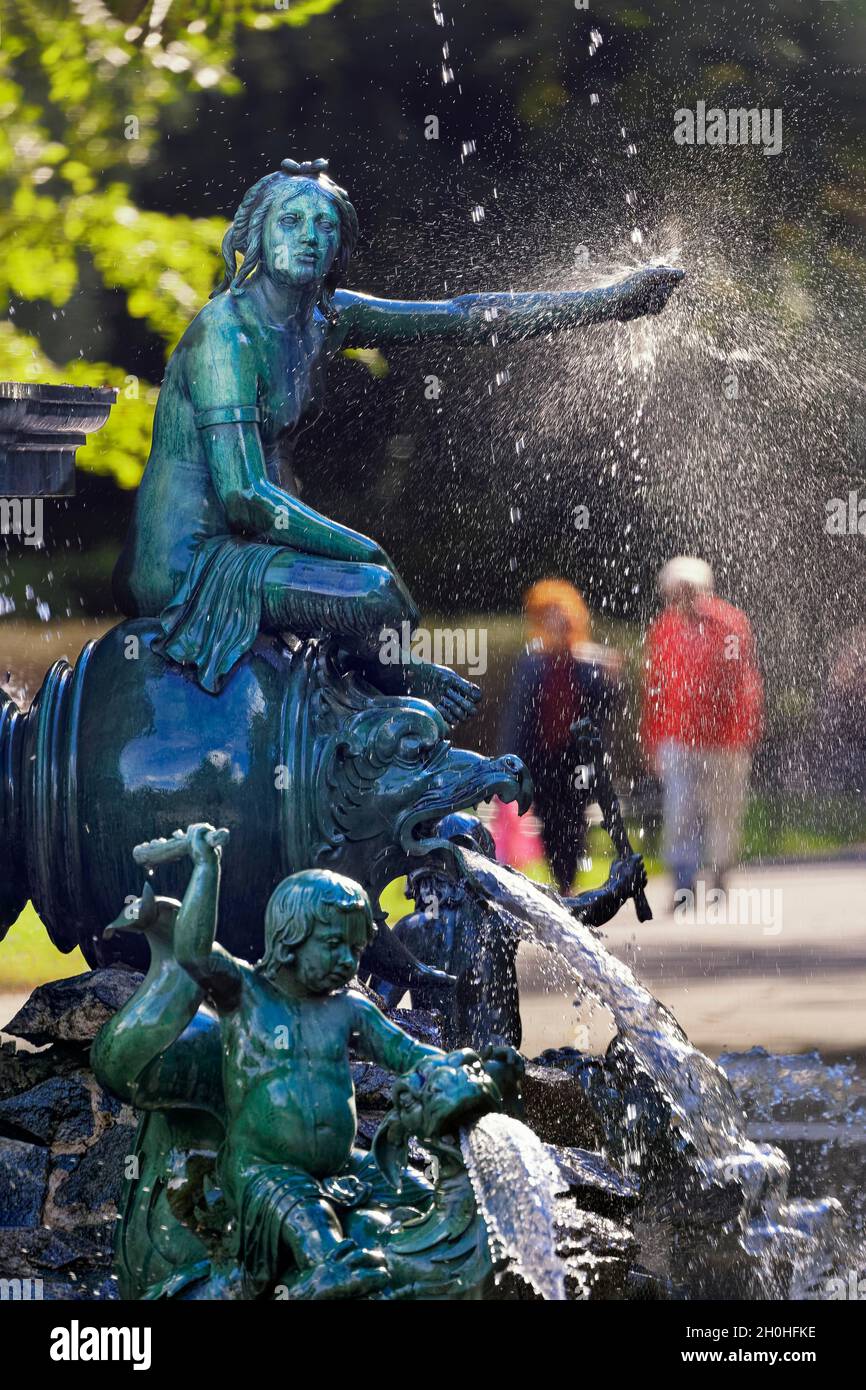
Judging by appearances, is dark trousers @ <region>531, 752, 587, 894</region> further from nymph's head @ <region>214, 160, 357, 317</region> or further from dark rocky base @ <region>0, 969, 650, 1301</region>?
nymph's head @ <region>214, 160, 357, 317</region>

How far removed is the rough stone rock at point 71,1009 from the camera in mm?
4887

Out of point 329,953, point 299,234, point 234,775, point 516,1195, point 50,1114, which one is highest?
point 299,234

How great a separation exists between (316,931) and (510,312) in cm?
237

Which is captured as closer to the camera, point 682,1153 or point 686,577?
point 682,1153

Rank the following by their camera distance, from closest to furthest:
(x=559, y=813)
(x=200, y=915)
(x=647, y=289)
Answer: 1. (x=200, y=915)
2. (x=647, y=289)
3. (x=559, y=813)

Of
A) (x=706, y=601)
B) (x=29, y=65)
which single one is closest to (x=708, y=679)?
(x=706, y=601)

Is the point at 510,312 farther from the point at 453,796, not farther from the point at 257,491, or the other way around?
the point at 453,796

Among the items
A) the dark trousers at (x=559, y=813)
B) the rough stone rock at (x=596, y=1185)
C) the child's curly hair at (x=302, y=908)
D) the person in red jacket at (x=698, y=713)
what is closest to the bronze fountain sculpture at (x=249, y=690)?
the rough stone rock at (x=596, y=1185)

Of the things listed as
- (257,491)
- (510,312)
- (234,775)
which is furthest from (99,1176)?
(510,312)

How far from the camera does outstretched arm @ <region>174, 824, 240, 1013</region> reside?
3652mm

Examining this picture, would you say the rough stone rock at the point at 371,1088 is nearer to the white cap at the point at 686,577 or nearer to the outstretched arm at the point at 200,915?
the outstretched arm at the point at 200,915

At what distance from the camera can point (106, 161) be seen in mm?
10906

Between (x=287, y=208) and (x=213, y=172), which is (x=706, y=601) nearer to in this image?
(x=213, y=172)
